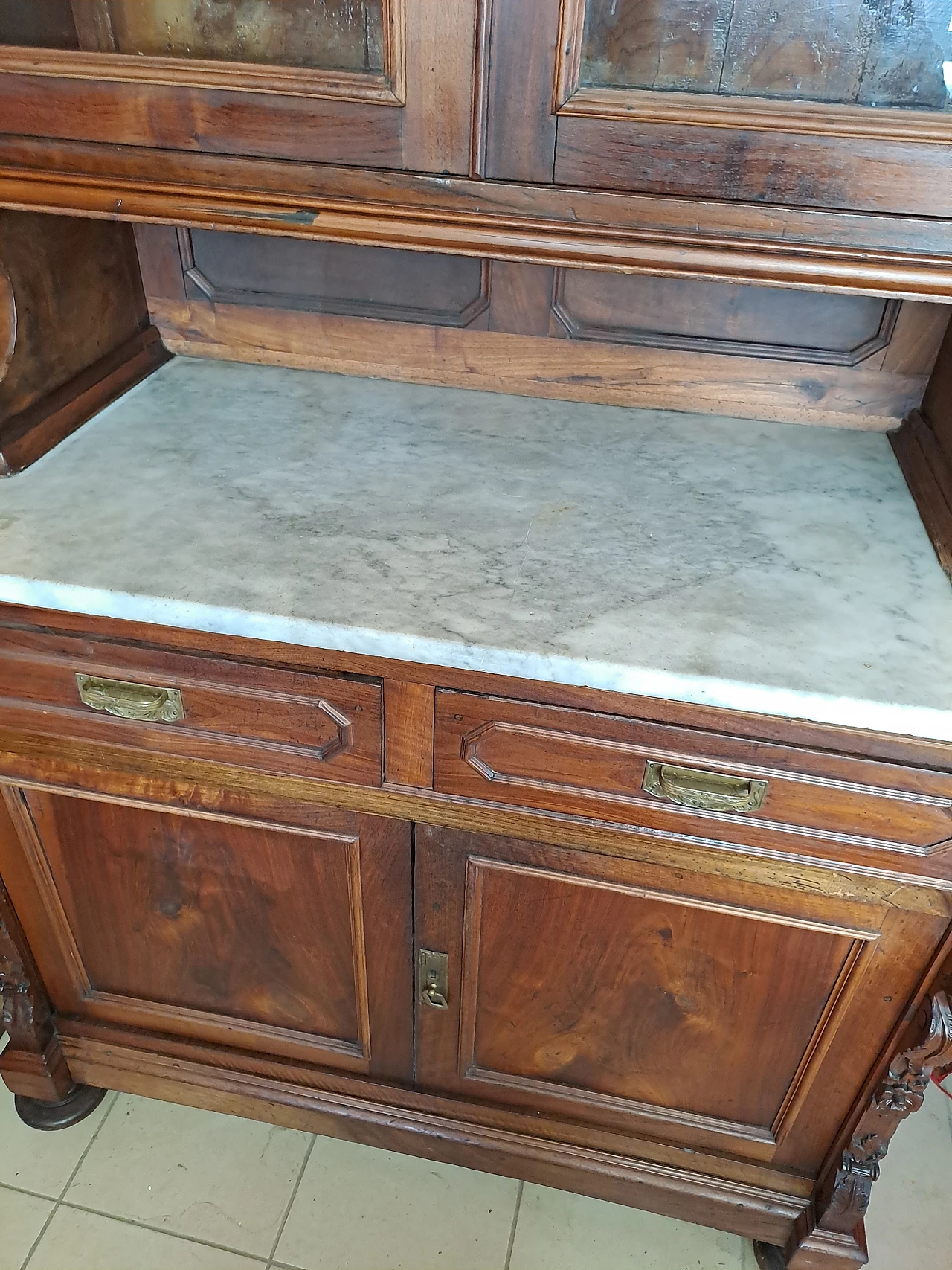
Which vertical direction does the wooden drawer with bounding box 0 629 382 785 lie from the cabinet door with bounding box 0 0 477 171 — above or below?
below

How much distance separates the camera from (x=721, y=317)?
3.85 ft

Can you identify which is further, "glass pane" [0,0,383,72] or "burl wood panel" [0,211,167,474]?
"burl wood panel" [0,211,167,474]

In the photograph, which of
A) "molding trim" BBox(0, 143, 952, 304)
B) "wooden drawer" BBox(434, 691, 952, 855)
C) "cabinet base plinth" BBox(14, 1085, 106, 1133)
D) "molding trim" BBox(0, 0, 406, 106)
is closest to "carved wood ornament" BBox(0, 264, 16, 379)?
"molding trim" BBox(0, 143, 952, 304)

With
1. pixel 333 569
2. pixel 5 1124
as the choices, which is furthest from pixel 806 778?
pixel 5 1124

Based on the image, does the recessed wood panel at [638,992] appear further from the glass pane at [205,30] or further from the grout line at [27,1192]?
the glass pane at [205,30]

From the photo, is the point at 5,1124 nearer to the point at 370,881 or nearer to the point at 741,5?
the point at 370,881

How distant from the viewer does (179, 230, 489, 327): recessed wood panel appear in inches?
47.9

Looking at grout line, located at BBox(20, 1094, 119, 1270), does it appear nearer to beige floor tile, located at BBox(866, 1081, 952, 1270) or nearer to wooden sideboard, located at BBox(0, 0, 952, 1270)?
wooden sideboard, located at BBox(0, 0, 952, 1270)

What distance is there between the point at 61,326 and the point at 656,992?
1043 mm

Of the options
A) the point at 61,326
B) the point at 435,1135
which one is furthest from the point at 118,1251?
the point at 61,326

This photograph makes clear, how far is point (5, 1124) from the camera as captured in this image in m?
1.42

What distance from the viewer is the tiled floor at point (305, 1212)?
4.21ft

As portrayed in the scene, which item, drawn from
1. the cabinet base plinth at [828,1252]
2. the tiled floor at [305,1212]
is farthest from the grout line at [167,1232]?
the cabinet base plinth at [828,1252]

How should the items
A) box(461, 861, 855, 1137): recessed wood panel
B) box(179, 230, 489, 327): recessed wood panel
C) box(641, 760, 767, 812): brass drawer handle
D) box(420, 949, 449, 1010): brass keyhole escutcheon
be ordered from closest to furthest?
box(641, 760, 767, 812): brass drawer handle
box(461, 861, 855, 1137): recessed wood panel
box(420, 949, 449, 1010): brass keyhole escutcheon
box(179, 230, 489, 327): recessed wood panel
